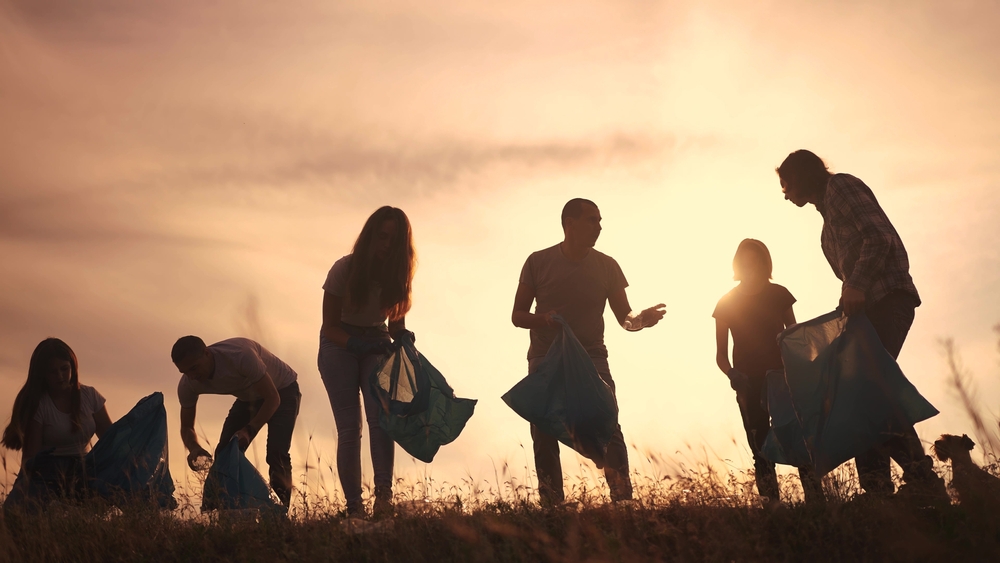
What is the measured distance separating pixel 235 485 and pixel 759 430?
117 inches

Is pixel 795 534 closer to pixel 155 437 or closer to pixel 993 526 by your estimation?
pixel 993 526

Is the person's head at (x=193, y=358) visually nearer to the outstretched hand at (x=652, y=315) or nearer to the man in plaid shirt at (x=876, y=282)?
the outstretched hand at (x=652, y=315)

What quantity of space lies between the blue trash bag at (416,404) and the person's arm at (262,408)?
0.81m

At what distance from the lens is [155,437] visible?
529cm

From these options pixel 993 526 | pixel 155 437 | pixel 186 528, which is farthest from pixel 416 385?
pixel 993 526

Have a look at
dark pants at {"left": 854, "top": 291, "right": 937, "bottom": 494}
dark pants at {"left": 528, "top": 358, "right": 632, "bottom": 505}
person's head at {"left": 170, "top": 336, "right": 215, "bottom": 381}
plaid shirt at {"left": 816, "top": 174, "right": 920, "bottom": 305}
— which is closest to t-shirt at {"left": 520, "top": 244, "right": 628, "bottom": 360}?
dark pants at {"left": 528, "top": 358, "right": 632, "bottom": 505}

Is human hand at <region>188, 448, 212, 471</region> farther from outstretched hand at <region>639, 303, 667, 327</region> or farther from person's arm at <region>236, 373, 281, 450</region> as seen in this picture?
outstretched hand at <region>639, 303, 667, 327</region>

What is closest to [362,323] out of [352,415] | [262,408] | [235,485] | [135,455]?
[352,415]

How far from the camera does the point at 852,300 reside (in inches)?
155

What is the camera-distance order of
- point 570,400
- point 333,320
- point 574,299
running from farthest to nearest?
point 574,299
point 333,320
point 570,400

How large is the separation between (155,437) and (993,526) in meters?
4.61

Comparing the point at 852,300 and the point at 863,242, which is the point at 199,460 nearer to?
the point at 852,300

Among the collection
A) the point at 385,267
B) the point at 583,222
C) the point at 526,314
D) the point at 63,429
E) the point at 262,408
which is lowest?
the point at 262,408

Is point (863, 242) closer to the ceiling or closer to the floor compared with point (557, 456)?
closer to the ceiling
